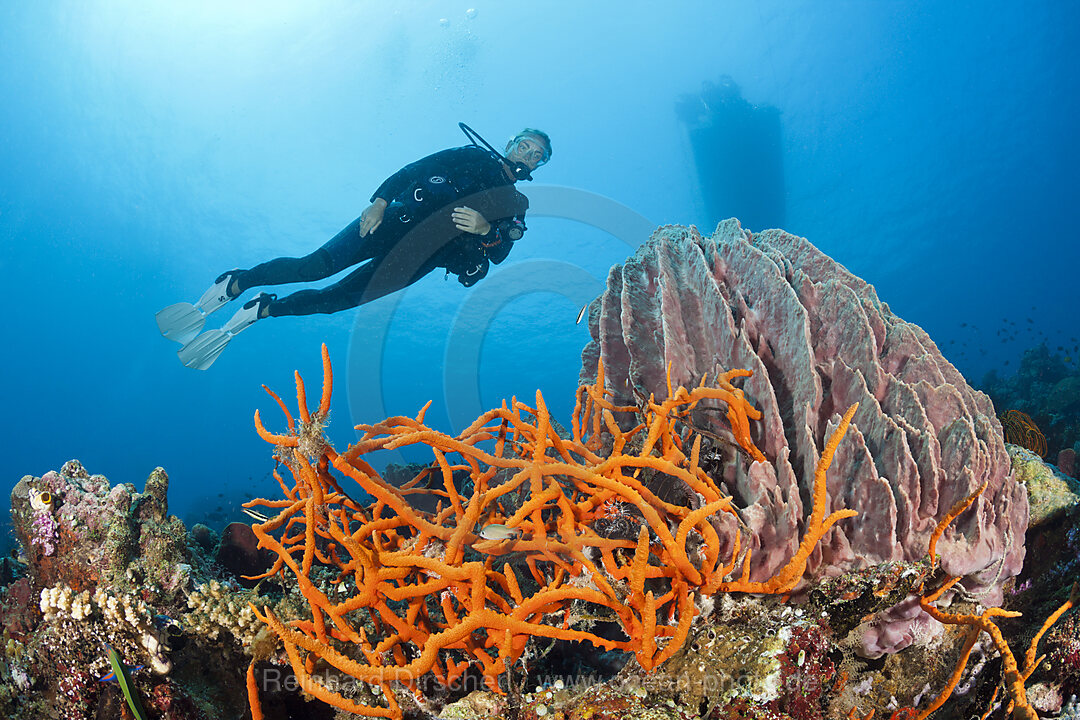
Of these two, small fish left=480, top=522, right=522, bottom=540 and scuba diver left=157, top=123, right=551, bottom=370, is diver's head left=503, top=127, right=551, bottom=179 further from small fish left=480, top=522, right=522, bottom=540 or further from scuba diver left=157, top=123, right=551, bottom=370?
small fish left=480, top=522, right=522, bottom=540

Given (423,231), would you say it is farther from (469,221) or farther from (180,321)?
(180,321)

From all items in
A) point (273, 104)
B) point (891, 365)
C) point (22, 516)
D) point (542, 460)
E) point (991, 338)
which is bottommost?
point (542, 460)

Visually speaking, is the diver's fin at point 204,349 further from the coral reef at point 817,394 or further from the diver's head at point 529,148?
the coral reef at point 817,394

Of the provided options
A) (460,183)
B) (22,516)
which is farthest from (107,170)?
(22,516)

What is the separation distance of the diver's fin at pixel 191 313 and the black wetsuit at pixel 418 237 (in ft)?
2.45

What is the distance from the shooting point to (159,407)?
7156 centimetres

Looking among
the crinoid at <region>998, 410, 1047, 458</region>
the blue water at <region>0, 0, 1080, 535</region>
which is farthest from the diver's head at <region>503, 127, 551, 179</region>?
the blue water at <region>0, 0, 1080, 535</region>

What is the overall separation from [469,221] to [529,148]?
72.1 inches

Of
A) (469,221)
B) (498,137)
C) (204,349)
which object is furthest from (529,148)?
(498,137)

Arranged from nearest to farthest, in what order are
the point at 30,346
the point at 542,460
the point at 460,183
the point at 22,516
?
the point at 542,460, the point at 22,516, the point at 460,183, the point at 30,346

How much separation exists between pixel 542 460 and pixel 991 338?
300 feet

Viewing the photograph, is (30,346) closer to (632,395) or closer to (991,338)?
(632,395)

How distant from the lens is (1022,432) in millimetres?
5871

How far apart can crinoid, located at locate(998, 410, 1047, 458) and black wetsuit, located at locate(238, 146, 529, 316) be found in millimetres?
7351
